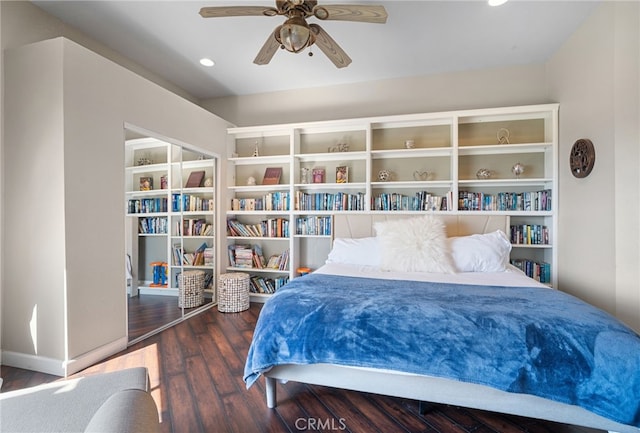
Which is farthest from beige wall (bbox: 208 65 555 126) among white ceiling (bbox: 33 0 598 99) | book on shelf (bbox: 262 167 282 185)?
book on shelf (bbox: 262 167 282 185)

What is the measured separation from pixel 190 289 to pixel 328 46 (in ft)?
9.70

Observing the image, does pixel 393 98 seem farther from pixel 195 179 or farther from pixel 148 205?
pixel 148 205

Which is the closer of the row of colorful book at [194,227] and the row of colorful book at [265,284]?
the row of colorful book at [194,227]

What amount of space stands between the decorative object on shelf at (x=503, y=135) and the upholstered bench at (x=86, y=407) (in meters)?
3.95

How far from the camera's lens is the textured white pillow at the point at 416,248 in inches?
101

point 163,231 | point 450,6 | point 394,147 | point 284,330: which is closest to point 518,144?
point 394,147

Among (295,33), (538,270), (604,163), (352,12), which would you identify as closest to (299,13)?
(295,33)

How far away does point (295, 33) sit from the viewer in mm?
1864

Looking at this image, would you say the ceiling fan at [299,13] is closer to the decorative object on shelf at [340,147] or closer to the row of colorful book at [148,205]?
the row of colorful book at [148,205]

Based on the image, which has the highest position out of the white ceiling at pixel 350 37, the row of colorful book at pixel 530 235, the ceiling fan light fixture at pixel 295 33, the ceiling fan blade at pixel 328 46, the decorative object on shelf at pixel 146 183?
the white ceiling at pixel 350 37

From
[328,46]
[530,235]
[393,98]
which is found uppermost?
[393,98]

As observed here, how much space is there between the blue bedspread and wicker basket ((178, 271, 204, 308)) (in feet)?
6.49

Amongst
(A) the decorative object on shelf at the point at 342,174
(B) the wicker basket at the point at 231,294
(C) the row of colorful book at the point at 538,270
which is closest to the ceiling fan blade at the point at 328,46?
Result: (A) the decorative object on shelf at the point at 342,174

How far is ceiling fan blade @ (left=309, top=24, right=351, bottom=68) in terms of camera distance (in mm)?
2008
